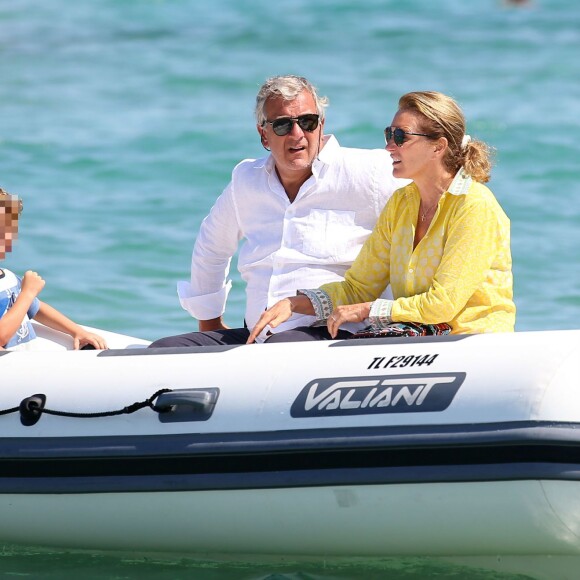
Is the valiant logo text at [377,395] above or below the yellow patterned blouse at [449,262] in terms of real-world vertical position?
below

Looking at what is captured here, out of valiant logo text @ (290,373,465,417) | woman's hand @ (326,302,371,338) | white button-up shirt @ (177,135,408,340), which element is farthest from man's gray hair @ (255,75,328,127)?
valiant logo text @ (290,373,465,417)

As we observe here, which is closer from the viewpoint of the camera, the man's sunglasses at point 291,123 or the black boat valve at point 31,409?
the black boat valve at point 31,409

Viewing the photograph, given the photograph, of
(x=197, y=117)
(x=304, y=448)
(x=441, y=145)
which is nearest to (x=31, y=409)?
(x=304, y=448)

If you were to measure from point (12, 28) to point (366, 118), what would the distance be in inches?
266

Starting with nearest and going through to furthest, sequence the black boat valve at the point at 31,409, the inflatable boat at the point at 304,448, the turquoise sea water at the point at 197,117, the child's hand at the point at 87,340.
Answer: the inflatable boat at the point at 304,448, the black boat valve at the point at 31,409, the child's hand at the point at 87,340, the turquoise sea water at the point at 197,117

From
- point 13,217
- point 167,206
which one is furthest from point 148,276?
point 13,217

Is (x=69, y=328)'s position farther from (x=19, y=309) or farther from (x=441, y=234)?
(x=441, y=234)

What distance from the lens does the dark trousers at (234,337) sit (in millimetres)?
3754

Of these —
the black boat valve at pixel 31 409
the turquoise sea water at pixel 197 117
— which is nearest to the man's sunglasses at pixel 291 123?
the black boat valve at pixel 31 409

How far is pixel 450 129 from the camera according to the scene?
3559mm

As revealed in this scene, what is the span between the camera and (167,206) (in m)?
8.81

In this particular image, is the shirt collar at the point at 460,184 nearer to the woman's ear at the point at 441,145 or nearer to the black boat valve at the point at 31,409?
the woman's ear at the point at 441,145

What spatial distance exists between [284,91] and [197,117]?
738 cm

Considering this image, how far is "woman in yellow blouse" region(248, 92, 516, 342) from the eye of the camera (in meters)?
3.46
